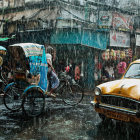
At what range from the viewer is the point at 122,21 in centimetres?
1755

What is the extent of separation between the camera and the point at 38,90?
6.16m

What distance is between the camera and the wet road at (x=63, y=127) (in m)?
4.64

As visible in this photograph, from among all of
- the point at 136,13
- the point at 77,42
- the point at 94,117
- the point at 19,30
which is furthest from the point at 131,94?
the point at 136,13

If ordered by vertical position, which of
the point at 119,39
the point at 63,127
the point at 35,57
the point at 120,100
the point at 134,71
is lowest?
the point at 63,127

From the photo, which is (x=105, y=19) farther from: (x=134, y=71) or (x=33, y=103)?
(x=33, y=103)

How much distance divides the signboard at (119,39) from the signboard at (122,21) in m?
0.75

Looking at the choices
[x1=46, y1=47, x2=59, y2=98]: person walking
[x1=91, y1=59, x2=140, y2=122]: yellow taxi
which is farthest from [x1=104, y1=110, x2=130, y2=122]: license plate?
[x1=46, y1=47, x2=59, y2=98]: person walking

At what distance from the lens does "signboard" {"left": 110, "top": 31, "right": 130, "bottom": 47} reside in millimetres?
15352

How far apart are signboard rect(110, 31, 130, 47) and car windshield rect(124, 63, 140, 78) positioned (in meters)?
9.45

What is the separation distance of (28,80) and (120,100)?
2.71m

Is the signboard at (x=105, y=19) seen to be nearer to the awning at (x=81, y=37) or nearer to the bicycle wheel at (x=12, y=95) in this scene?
the awning at (x=81, y=37)

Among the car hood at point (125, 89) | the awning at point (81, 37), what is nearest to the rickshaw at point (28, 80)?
the car hood at point (125, 89)

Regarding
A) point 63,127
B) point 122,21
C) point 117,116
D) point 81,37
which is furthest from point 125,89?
point 122,21

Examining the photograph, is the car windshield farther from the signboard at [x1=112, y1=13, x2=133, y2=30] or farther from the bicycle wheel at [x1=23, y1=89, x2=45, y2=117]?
the signboard at [x1=112, y1=13, x2=133, y2=30]
